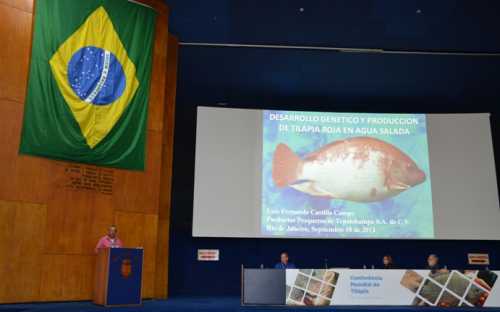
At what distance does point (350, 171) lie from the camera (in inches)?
368

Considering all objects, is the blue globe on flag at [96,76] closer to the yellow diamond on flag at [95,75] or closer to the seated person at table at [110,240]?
the yellow diamond on flag at [95,75]

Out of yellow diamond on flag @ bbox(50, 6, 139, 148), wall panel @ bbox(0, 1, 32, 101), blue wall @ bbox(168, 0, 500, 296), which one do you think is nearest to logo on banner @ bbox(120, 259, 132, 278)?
yellow diamond on flag @ bbox(50, 6, 139, 148)

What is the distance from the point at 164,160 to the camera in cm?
870

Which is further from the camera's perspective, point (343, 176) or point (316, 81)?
point (316, 81)

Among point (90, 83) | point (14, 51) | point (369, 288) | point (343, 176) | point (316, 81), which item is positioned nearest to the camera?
point (369, 288)

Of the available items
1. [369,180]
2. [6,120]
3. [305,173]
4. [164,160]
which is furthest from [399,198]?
[6,120]

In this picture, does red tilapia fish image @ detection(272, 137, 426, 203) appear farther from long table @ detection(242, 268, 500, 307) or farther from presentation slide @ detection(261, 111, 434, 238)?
long table @ detection(242, 268, 500, 307)

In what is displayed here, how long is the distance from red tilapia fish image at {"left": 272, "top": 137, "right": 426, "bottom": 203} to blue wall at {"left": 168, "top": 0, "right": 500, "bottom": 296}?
1.21m

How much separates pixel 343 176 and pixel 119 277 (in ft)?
16.1

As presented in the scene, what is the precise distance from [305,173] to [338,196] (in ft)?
2.57

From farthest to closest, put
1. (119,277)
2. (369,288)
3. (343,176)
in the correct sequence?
(343,176) → (119,277) → (369,288)

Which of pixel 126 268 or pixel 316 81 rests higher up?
pixel 316 81

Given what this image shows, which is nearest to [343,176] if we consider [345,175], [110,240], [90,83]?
[345,175]

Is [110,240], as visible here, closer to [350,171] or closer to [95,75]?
[95,75]
